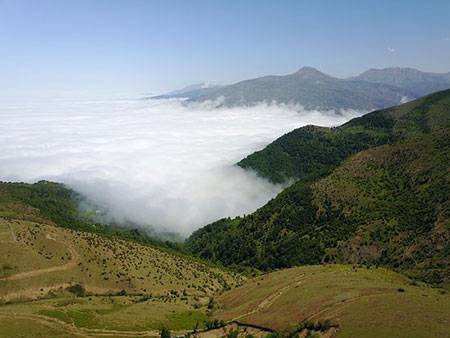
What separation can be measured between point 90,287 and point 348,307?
60.5 metres

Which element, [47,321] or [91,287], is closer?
[47,321]

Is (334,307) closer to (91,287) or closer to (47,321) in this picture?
(47,321)

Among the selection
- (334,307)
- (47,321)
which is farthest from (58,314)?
(334,307)

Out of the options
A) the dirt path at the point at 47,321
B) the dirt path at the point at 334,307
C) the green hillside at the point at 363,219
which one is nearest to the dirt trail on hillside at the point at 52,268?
the dirt path at the point at 47,321

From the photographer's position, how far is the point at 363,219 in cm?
12950

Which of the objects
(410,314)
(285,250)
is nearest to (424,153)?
(285,250)

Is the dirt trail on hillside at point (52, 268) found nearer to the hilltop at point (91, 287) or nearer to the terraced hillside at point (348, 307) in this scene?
the hilltop at point (91, 287)

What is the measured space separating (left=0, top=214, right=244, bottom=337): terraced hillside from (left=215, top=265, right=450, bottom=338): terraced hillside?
1202 cm

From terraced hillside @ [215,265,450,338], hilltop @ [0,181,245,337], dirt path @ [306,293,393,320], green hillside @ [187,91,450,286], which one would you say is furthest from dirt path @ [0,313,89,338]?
green hillside @ [187,91,450,286]

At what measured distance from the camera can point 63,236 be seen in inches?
3949

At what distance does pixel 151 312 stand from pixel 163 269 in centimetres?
3793

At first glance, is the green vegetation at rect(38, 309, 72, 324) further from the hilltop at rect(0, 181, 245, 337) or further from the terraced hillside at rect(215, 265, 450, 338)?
the terraced hillside at rect(215, 265, 450, 338)

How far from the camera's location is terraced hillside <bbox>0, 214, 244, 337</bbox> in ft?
184

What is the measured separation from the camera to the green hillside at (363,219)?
102 m
